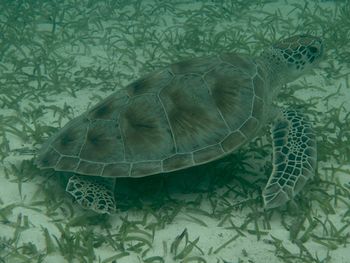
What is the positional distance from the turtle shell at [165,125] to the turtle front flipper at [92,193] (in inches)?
5.2

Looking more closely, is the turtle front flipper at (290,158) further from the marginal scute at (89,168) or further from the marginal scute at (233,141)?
the marginal scute at (89,168)

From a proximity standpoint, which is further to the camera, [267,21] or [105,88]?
[267,21]

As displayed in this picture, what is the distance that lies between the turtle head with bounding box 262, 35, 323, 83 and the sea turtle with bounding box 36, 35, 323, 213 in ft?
2.41

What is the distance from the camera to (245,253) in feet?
10.3

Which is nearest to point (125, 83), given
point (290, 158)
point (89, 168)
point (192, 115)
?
point (192, 115)

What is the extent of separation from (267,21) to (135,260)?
605 cm

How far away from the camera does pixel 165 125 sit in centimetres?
364

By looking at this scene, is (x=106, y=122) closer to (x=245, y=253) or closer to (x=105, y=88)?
(x=245, y=253)

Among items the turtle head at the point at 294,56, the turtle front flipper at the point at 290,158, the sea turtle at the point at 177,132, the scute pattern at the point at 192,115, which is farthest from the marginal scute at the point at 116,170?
the turtle head at the point at 294,56

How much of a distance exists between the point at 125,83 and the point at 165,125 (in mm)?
2481

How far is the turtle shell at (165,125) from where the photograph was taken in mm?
3541

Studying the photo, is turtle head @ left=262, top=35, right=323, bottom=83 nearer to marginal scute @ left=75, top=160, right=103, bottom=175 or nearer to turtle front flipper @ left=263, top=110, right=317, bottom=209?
turtle front flipper @ left=263, top=110, right=317, bottom=209

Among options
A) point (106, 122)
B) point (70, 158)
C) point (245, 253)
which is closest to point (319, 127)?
point (245, 253)

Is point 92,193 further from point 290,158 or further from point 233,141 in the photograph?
point 290,158
